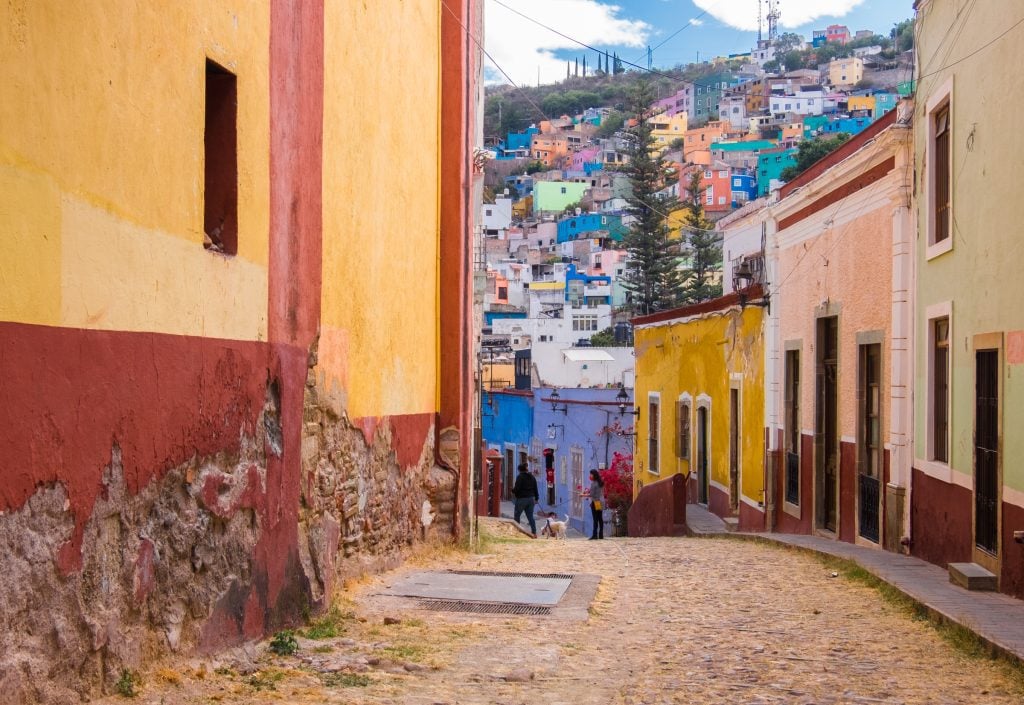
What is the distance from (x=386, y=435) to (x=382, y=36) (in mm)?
3423

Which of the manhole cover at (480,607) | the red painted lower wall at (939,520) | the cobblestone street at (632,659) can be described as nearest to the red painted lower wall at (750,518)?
the red painted lower wall at (939,520)

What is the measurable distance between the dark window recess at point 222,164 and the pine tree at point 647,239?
2060 inches

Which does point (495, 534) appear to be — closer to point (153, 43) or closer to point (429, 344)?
point (429, 344)

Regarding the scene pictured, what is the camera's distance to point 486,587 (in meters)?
9.66

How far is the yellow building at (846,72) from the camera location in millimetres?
162250

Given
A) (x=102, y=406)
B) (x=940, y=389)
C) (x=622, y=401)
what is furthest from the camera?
(x=622, y=401)

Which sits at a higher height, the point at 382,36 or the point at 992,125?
the point at 382,36

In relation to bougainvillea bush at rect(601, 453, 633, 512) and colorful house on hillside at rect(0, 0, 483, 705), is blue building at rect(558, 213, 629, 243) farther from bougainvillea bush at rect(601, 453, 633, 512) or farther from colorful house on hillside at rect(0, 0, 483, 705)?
colorful house on hillside at rect(0, 0, 483, 705)

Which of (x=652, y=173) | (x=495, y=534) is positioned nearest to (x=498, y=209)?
(x=652, y=173)

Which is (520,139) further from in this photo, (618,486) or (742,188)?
(618,486)

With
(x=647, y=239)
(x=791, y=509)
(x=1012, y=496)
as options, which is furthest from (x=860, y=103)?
(x=1012, y=496)

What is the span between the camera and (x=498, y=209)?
408 feet

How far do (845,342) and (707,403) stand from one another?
851 cm

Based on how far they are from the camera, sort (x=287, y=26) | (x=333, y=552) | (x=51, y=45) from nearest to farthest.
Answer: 1. (x=51, y=45)
2. (x=287, y=26)
3. (x=333, y=552)
